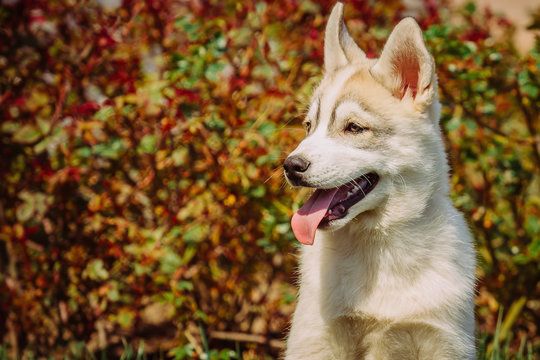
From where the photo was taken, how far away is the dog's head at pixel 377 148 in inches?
94.4

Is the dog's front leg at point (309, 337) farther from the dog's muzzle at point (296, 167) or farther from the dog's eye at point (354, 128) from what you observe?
the dog's eye at point (354, 128)

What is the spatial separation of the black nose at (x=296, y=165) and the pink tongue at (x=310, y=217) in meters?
0.18

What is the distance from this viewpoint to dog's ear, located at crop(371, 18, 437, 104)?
2498 millimetres

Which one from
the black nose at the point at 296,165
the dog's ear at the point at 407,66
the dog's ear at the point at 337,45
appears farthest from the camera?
the dog's ear at the point at 337,45

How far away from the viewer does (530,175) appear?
13.5 feet

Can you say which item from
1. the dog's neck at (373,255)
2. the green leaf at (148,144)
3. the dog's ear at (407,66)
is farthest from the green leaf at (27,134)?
the dog's ear at (407,66)

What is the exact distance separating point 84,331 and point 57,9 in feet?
7.19

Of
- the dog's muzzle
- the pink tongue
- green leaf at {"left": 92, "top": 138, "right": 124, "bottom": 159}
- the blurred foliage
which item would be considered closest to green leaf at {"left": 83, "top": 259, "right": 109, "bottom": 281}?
the blurred foliage

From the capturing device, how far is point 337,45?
288 centimetres

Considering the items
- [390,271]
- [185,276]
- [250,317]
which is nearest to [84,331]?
[185,276]

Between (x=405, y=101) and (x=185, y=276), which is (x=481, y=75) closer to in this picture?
(x=405, y=101)

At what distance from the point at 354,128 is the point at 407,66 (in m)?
0.38

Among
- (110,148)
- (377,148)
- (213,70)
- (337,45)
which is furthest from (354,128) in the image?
(110,148)

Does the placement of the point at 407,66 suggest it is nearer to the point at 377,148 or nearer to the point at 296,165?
the point at 377,148
